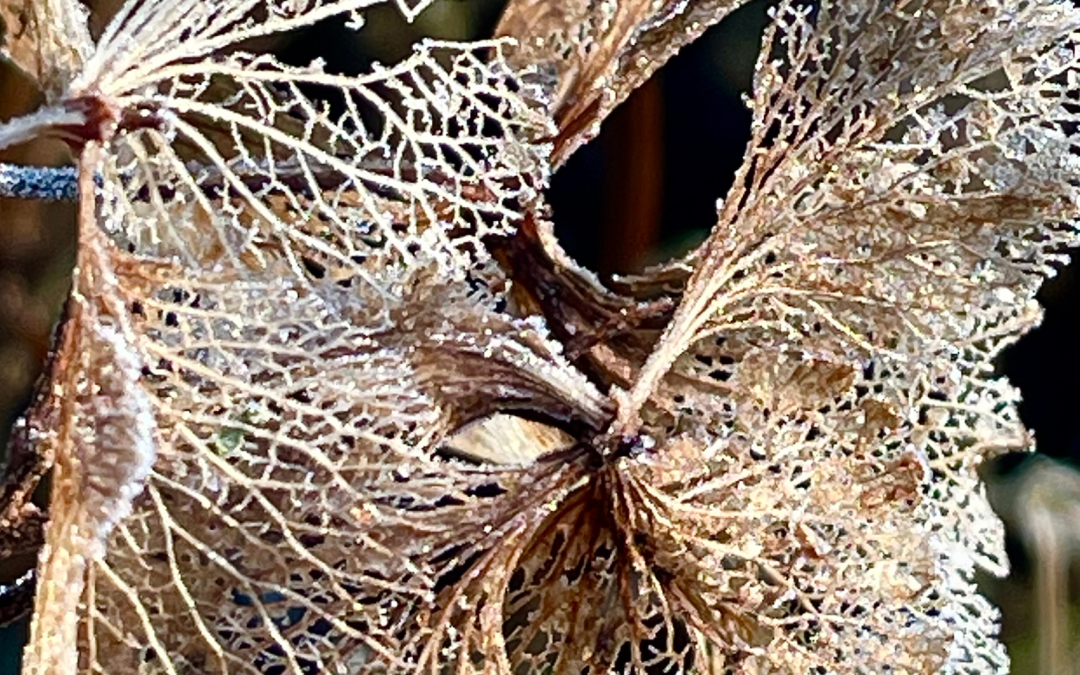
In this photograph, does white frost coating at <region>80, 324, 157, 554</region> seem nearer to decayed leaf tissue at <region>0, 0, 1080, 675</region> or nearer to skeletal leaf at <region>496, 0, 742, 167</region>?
decayed leaf tissue at <region>0, 0, 1080, 675</region>

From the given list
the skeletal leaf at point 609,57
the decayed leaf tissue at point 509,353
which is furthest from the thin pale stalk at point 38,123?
the skeletal leaf at point 609,57

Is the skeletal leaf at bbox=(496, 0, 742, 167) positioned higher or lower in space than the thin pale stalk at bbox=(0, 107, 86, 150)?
higher

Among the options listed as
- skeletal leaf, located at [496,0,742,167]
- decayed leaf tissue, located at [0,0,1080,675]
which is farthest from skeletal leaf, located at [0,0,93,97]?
skeletal leaf, located at [496,0,742,167]

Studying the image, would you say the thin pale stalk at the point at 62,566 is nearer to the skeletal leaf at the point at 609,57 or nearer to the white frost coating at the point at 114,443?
the white frost coating at the point at 114,443

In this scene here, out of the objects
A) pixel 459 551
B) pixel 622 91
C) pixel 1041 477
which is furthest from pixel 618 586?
pixel 1041 477

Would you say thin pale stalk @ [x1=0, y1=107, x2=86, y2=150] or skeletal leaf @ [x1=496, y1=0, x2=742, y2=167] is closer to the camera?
thin pale stalk @ [x1=0, y1=107, x2=86, y2=150]

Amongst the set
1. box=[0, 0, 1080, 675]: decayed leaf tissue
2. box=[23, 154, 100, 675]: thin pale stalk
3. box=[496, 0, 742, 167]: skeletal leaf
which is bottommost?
box=[23, 154, 100, 675]: thin pale stalk

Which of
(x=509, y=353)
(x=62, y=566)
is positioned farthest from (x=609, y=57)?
(x=62, y=566)

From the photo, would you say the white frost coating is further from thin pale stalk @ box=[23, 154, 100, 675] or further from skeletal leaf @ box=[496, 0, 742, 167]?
skeletal leaf @ box=[496, 0, 742, 167]

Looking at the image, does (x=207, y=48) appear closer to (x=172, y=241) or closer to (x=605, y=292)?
(x=172, y=241)

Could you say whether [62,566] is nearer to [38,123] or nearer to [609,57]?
[38,123]
